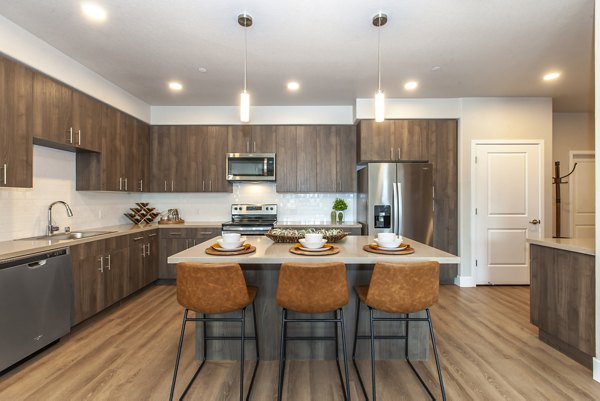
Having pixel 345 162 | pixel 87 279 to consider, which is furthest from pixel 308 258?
pixel 345 162

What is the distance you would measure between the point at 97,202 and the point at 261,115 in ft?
8.23

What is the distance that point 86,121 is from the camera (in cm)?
317

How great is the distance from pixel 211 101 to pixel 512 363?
4437 millimetres

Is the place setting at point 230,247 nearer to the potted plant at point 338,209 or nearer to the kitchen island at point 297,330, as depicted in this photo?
the kitchen island at point 297,330

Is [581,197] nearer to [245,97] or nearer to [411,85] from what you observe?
[411,85]

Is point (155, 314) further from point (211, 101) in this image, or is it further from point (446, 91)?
Result: point (446, 91)

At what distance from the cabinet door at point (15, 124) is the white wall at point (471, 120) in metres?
3.58

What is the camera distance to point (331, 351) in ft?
7.36

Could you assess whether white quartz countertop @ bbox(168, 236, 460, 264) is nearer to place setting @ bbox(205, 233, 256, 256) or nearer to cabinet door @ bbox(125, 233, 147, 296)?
place setting @ bbox(205, 233, 256, 256)

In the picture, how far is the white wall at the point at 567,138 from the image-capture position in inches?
194

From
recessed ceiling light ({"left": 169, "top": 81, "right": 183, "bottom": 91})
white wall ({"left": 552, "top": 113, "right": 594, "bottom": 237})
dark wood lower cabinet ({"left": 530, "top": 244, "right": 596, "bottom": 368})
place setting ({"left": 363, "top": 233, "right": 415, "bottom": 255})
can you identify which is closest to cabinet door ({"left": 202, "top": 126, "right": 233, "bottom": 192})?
recessed ceiling light ({"left": 169, "top": 81, "right": 183, "bottom": 91})

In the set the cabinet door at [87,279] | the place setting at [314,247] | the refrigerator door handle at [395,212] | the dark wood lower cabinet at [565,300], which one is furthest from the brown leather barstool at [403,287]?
the cabinet door at [87,279]

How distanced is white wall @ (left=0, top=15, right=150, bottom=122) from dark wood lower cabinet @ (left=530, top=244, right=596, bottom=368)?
4597mm

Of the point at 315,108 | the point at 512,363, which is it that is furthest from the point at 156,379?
the point at 315,108
